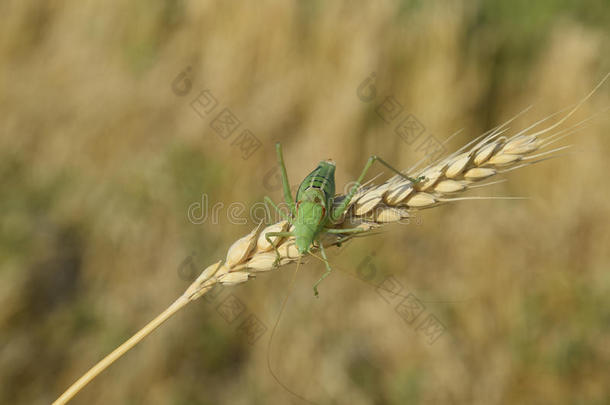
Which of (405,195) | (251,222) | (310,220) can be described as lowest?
(405,195)

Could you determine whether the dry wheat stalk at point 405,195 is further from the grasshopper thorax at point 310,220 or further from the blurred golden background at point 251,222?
the blurred golden background at point 251,222

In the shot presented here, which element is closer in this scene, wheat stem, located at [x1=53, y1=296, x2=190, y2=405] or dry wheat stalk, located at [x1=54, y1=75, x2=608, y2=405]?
wheat stem, located at [x1=53, y1=296, x2=190, y2=405]

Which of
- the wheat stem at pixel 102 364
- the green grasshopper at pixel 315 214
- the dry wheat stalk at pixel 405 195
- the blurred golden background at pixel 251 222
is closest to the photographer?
the wheat stem at pixel 102 364

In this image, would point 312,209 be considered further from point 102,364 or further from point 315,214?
point 102,364

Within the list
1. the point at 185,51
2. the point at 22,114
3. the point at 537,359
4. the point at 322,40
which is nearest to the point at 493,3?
the point at 322,40

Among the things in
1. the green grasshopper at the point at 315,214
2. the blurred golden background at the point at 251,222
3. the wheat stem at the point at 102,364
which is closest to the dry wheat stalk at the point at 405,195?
the green grasshopper at the point at 315,214

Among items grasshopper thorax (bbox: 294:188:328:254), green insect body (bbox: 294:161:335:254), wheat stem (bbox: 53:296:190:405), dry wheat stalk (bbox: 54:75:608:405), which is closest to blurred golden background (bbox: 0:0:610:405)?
green insect body (bbox: 294:161:335:254)

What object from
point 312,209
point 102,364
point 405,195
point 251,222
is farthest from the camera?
point 251,222

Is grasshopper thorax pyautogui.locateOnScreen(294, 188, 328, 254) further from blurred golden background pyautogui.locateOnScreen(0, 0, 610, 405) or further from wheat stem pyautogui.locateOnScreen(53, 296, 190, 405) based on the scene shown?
blurred golden background pyautogui.locateOnScreen(0, 0, 610, 405)

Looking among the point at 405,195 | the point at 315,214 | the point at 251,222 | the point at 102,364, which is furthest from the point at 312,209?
the point at 251,222
